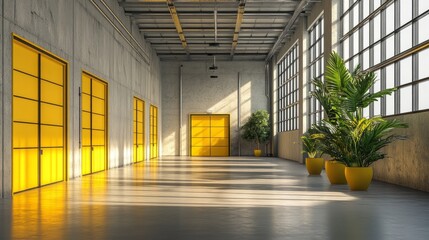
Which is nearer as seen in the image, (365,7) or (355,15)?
(365,7)

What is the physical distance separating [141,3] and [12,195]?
1549 centimetres

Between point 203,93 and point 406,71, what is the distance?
3012cm

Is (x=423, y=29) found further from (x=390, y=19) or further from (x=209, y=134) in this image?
(x=209, y=134)

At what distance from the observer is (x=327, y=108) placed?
15.9 m

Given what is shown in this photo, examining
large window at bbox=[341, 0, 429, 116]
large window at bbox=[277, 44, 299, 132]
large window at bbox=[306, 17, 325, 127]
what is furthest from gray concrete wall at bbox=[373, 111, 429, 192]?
large window at bbox=[277, 44, 299, 132]

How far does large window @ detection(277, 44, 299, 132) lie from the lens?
33.4 m

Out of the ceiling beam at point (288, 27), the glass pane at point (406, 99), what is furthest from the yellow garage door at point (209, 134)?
the glass pane at point (406, 99)

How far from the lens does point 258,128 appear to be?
42469 mm

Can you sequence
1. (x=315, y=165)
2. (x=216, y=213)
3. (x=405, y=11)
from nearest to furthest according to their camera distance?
1. (x=216, y=213)
2. (x=405, y=11)
3. (x=315, y=165)

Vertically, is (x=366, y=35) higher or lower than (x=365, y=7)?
lower

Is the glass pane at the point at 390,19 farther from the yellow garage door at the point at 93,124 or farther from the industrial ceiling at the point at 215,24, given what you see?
the yellow garage door at the point at 93,124

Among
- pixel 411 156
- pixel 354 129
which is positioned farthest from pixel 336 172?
pixel 411 156

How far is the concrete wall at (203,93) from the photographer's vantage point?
44719 millimetres

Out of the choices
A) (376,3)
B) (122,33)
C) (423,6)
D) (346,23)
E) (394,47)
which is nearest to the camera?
(423,6)
